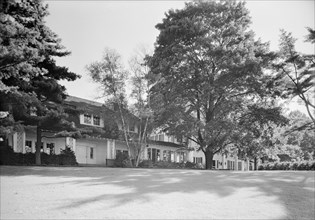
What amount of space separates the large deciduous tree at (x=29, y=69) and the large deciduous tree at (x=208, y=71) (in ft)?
32.8

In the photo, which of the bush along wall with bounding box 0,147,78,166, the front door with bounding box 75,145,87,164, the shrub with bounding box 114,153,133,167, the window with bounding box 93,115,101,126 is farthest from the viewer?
the window with bounding box 93,115,101,126

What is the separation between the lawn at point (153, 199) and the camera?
28.5ft

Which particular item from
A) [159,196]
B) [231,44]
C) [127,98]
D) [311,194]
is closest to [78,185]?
[159,196]

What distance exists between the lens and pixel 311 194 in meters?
11.8

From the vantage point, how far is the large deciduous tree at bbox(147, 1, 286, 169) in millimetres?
27516

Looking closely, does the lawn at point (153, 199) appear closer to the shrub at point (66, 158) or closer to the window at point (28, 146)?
the shrub at point (66, 158)

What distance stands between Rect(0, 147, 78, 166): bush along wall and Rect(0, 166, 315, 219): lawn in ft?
29.5

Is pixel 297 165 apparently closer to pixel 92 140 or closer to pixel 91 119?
pixel 92 140

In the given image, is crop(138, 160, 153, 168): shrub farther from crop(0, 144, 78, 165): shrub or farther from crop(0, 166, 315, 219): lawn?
crop(0, 166, 315, 219): lawn

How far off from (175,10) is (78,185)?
23.3 meters

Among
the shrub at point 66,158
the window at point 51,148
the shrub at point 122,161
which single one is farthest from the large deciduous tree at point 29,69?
the shrub at point 122,161

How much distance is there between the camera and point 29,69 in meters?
14.4

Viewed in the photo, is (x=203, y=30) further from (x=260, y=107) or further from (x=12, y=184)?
(x=12, y=184)

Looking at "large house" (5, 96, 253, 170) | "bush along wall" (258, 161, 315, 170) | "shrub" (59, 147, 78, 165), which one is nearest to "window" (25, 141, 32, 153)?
"large house" (5, 96, 253, 170)
